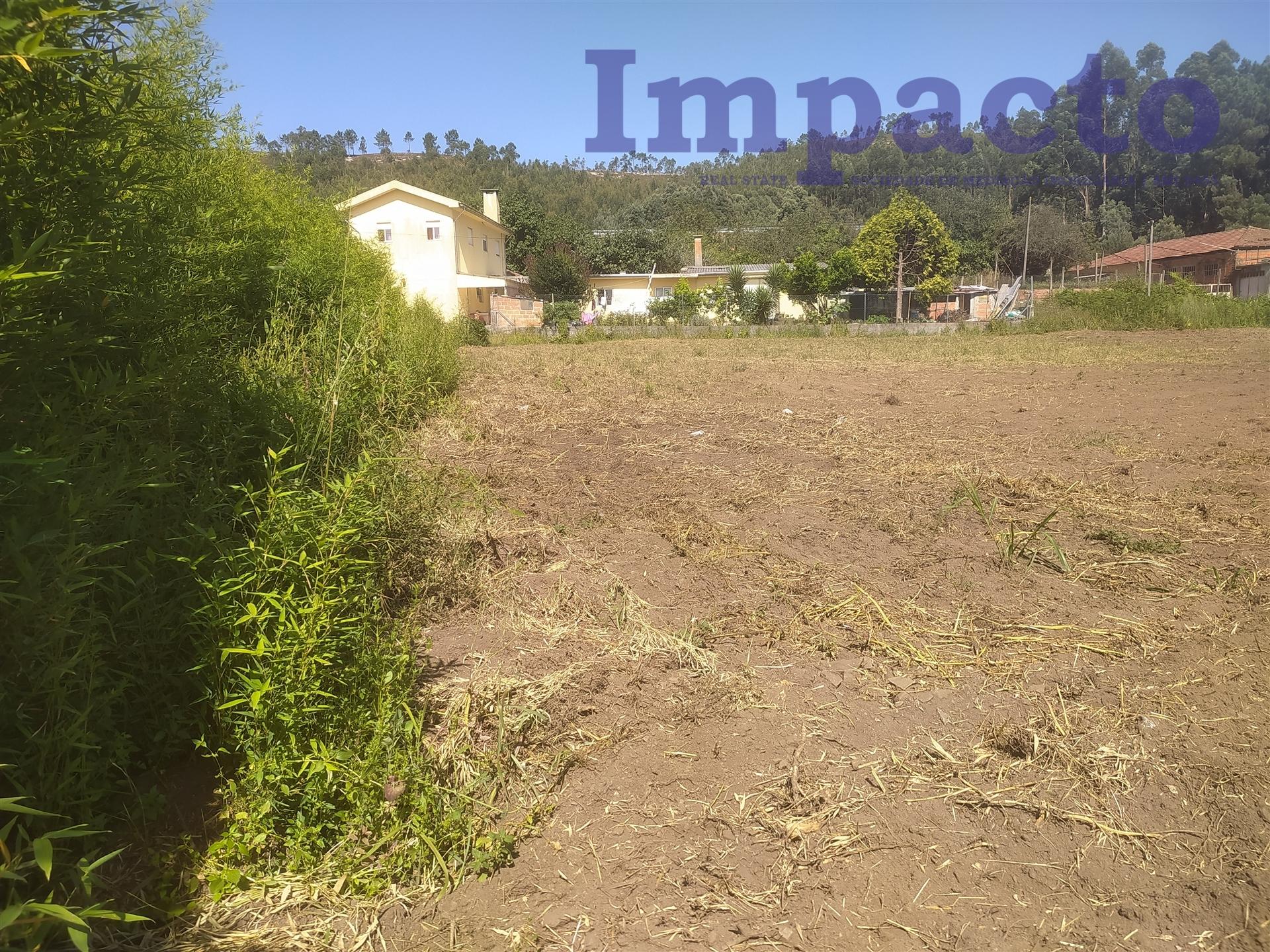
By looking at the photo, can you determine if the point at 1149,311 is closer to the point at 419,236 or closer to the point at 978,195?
the point at 419,236

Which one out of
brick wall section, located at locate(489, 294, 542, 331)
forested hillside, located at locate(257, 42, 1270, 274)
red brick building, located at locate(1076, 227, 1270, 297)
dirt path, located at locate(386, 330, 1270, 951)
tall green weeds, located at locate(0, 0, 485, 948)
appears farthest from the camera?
forested hillside, located at locate(257, 42, 1270, 274)

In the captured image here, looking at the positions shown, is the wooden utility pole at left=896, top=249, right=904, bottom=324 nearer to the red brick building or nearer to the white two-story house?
the red brick building

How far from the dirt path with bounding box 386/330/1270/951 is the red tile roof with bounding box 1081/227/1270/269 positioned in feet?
137

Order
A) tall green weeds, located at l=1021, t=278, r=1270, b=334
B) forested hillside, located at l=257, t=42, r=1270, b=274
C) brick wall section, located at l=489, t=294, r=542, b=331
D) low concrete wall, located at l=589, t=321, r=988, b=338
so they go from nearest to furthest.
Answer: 1. tall green weeds, located at l=1021, t=278, r=1270, b=334
2. low concrete wall, located at l=589, t=321, r=988, b=338
3. brick wall section, located at l=489, t=294, r=542, b=331
4. forested hillside, located at l=257, t=42, r=1270, b=274

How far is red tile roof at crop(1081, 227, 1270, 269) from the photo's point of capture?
1519 inches

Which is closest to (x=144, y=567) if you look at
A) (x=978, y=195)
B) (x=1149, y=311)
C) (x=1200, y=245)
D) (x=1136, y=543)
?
(x=1136, y=543)

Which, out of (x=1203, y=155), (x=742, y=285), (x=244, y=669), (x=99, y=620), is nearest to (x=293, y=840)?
(x=244, y=669)

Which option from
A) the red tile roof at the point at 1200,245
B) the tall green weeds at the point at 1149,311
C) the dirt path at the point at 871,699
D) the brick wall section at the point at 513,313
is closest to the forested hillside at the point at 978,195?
the red tile roof at the point at 1200,245

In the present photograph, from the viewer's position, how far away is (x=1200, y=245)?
4069 cm

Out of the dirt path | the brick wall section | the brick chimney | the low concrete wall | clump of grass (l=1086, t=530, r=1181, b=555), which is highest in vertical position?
the brick chimney

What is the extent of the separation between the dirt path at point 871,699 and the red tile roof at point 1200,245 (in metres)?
41.7

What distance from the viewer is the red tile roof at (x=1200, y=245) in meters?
38.6

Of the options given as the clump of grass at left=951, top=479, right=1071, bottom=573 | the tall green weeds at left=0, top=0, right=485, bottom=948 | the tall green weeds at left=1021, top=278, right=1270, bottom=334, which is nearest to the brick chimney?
the tall green weeds at left=1021, top=278, right=1270, bottom=334

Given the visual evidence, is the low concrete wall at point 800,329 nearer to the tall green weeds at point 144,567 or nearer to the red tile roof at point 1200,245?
the red tile roof at point 1200,245
